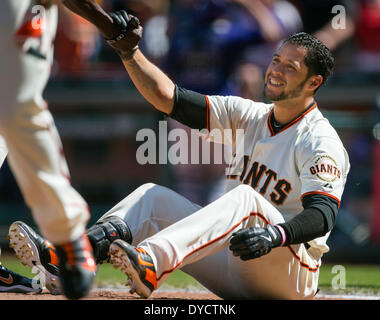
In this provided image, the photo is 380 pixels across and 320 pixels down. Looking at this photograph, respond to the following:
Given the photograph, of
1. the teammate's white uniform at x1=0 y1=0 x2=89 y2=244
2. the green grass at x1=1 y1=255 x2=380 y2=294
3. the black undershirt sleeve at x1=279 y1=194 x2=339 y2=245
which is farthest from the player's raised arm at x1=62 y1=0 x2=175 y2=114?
the green grass at x1=1 y1=255 x2=380 y2=294

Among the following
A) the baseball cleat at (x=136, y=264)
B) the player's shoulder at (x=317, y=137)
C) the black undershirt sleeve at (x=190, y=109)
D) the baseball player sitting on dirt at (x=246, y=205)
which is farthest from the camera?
the black undershirt sleeve at (x=190, y=109)

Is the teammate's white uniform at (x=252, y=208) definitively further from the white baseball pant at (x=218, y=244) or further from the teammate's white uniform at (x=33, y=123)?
the teammate's white uniform at (x=33, y=123)

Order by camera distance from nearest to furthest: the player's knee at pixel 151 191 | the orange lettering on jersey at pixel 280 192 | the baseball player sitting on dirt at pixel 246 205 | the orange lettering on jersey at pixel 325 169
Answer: the baseball player sitting on dirt at pixel 246 205 < the orange lettering on jersey at pixel 325 169 < the orange lettering on jersey at pixel 280 192 < the player's knee at pixel 151 191

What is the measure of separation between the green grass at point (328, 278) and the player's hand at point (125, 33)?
1.74 m

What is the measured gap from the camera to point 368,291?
14.8 ft

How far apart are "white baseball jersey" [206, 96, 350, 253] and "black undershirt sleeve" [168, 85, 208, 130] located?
1.5 inches

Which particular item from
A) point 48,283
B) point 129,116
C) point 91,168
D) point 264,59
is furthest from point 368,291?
point 91,168

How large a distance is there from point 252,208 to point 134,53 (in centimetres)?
111

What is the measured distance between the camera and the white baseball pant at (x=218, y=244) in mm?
3113

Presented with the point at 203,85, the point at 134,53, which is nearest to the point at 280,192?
the point at 134,53

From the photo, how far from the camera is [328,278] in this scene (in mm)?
5535

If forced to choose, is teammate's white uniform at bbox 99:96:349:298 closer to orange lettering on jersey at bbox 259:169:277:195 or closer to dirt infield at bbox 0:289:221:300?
orange lettering on jersey at bbox 259:169:277:195

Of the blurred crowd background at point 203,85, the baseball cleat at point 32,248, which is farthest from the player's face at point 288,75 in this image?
the blurred crowd background at point 203,85
